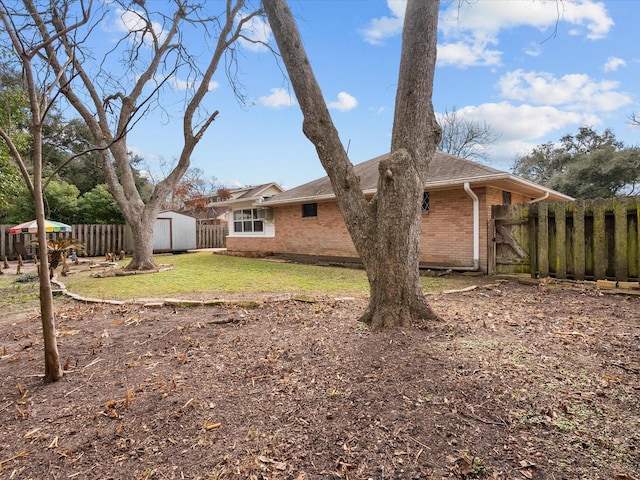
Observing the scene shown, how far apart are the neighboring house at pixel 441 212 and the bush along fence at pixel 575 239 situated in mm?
780

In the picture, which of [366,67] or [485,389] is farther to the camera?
[366,67]

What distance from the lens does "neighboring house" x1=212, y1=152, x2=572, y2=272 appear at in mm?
9328

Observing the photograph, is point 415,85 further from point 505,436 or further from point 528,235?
point 528,235

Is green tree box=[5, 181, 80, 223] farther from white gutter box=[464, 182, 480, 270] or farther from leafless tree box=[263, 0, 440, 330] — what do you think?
white gutter box=[464, 182, 480, 270]

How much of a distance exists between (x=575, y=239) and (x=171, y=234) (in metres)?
18.6

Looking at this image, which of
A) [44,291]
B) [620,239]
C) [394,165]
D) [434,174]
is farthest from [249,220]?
[44,291]

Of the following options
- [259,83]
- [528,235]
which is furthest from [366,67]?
[528,235]

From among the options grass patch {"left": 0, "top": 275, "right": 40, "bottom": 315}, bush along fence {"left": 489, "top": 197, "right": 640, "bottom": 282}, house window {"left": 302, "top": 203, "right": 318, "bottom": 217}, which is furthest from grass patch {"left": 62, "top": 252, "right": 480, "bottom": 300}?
house window {"left": 302, "top": 203, "right": 318, "bottom": 217}

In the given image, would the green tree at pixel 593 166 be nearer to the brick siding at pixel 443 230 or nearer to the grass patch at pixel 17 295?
the brick siding at pixel 443 230

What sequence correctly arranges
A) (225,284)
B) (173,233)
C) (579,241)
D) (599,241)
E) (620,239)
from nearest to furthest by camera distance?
(620,239)
(599,241)
(579,241)
(225,284)
(173,233)

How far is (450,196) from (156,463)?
9670 millimetres

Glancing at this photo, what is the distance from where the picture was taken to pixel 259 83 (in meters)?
10.1

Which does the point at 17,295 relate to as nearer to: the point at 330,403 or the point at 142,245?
the point at 142,245

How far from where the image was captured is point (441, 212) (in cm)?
1023
